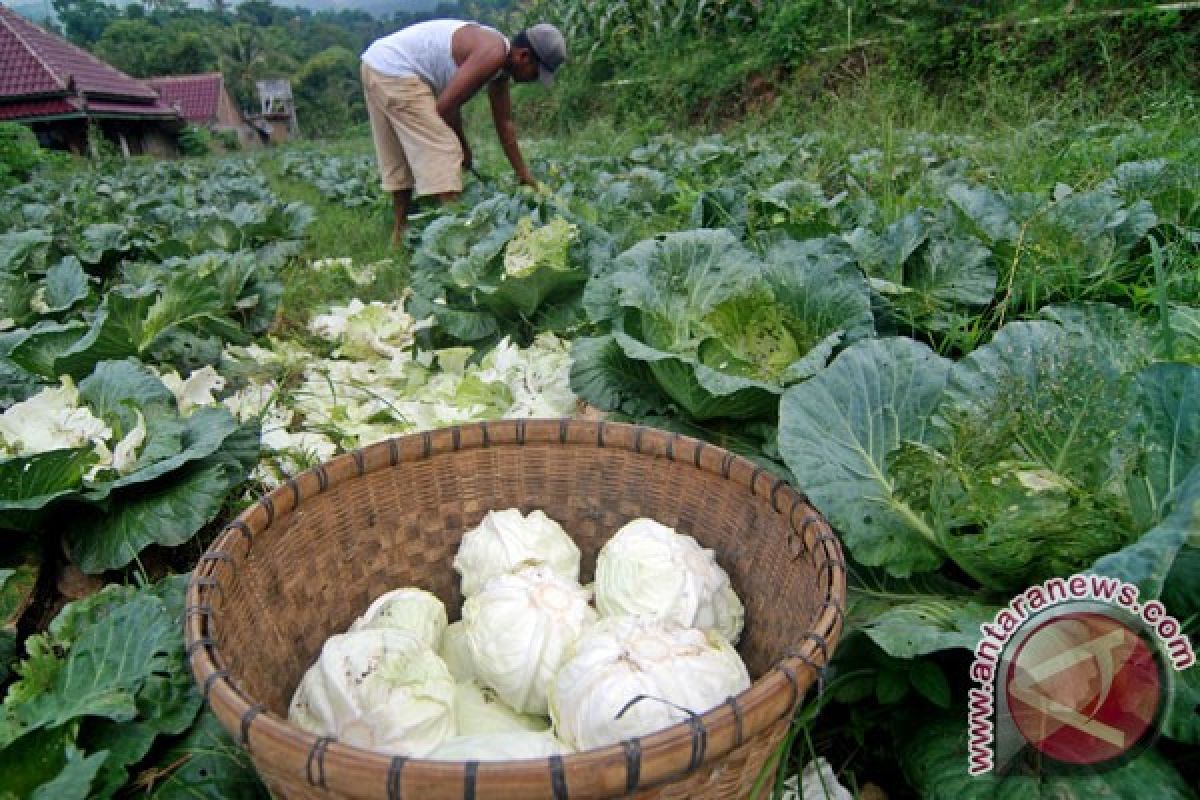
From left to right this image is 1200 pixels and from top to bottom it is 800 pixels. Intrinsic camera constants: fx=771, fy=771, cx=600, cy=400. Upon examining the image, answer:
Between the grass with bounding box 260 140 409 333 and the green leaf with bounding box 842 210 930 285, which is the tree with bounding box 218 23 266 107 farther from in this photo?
the green leaf with bounding box 842 210 930 285

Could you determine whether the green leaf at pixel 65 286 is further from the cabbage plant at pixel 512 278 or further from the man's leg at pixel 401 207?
the man's leg at pixel 401 207

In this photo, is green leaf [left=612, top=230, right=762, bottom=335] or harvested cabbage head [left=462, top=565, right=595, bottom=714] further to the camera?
green leaf [left=612, top=230, right=762, bottom=335]

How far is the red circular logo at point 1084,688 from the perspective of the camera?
1.15 meters

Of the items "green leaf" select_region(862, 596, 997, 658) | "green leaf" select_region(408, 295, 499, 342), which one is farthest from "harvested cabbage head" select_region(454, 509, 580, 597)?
"green leaf" select_region(408, 295, 499, 342)

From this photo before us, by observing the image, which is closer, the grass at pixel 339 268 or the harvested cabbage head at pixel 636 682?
the harvested cabbage head at pixel 636 682

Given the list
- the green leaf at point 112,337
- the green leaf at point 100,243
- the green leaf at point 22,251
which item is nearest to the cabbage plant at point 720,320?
the green leaf at point 112,337

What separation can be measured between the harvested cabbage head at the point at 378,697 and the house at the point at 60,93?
2889 cm

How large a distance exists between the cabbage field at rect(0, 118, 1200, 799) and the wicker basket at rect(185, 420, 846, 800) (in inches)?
5.6

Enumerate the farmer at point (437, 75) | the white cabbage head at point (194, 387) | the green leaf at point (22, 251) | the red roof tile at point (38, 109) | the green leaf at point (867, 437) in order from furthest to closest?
1. the red roof tile at point (38, 109)
2. the farmer at point (437, 75)
3. the green leaf at point (22, 251)
4. the white cabbage head at point (194, 387)
5. the green leaf at point (867, 437)

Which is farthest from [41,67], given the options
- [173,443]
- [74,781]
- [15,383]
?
[74,781]

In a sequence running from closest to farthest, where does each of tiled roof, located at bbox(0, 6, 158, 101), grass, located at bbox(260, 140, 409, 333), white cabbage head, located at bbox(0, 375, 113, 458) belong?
1. white cabbage head, located at bbox(0, 375, 113, 458)
2. grass, located at bbox(260, 140, 409, 333)
3. tiled roof, located at bbox(0, 6, 158, 101)

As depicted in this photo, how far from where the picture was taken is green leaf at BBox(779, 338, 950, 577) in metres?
1.41

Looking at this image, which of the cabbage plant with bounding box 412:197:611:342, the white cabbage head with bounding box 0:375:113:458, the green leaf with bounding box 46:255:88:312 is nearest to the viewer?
the white cabbage head with bounding box 0:375:113:458

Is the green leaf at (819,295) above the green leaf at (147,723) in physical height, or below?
above
